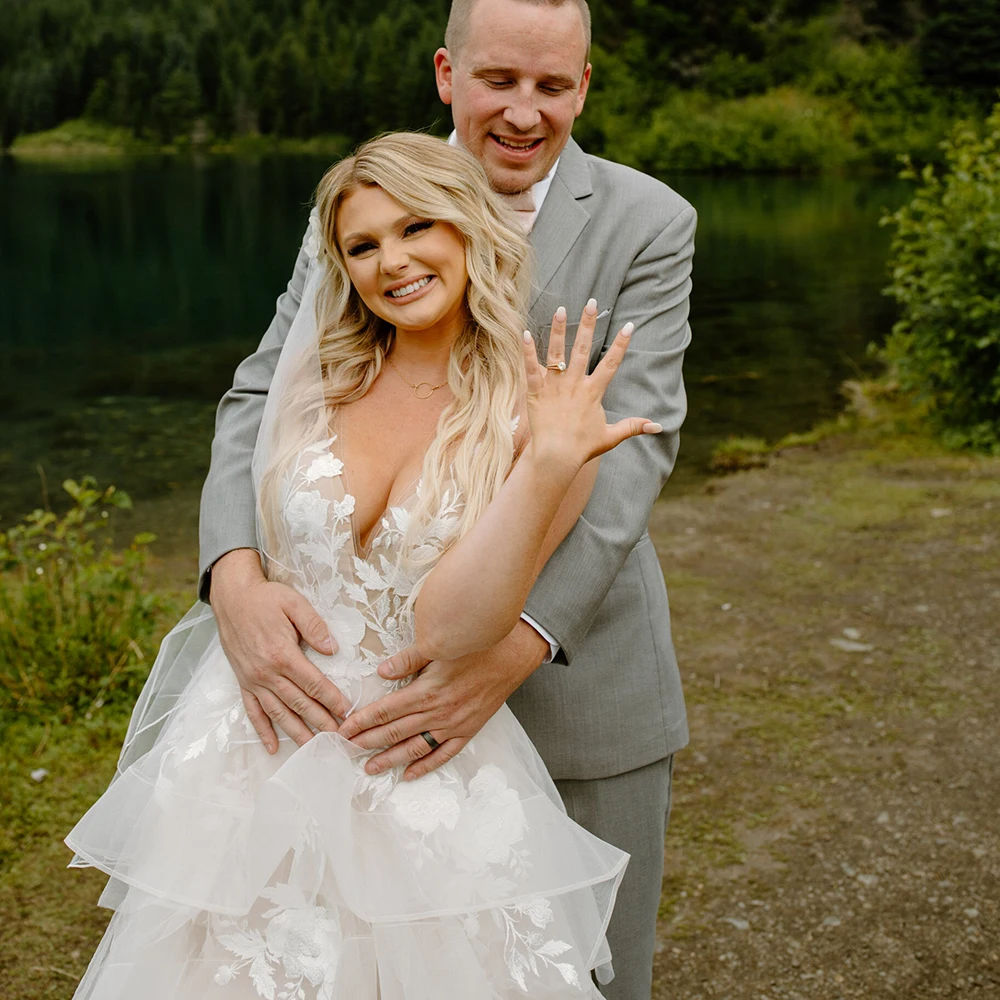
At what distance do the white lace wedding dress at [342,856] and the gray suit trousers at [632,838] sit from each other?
0.31 m

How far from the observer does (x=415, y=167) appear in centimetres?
197

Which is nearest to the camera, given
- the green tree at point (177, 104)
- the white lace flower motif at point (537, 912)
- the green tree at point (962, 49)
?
the white lace flower motif at point (537, 912)

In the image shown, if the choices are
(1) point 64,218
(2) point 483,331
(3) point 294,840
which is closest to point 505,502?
(2) point 483,331

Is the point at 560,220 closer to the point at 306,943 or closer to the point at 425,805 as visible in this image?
the point at 425,805

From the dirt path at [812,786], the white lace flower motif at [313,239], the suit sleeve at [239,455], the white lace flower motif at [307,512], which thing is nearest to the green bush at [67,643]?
the dirt path at [812,786]

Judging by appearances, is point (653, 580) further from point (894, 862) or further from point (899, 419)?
point (899, 419)

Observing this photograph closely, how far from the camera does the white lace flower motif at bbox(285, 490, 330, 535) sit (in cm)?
194

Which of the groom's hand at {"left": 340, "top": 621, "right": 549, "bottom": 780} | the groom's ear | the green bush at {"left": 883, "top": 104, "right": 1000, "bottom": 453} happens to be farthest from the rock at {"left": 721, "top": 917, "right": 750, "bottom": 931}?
the green bush at {"left": 883, "top": 104, "right": 1000, "bottom": 453}

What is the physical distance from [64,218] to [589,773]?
34702mm

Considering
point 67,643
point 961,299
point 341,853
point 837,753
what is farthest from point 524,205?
point 961,299

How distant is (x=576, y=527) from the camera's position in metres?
1.93

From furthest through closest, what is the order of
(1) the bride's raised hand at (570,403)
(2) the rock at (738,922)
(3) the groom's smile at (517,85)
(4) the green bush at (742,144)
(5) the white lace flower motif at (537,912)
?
(4) the green bush at (742,144) < (2) the rock at (738,922) < (3) the groom's smile at (517,85) < (5) the white lace flower motif at (537,912) < (1) the bride's raised hand at (570,403)

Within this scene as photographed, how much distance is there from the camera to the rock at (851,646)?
204 inches

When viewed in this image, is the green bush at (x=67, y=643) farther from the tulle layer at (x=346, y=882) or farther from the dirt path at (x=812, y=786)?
the tulle layer at (x=346, y=882)
